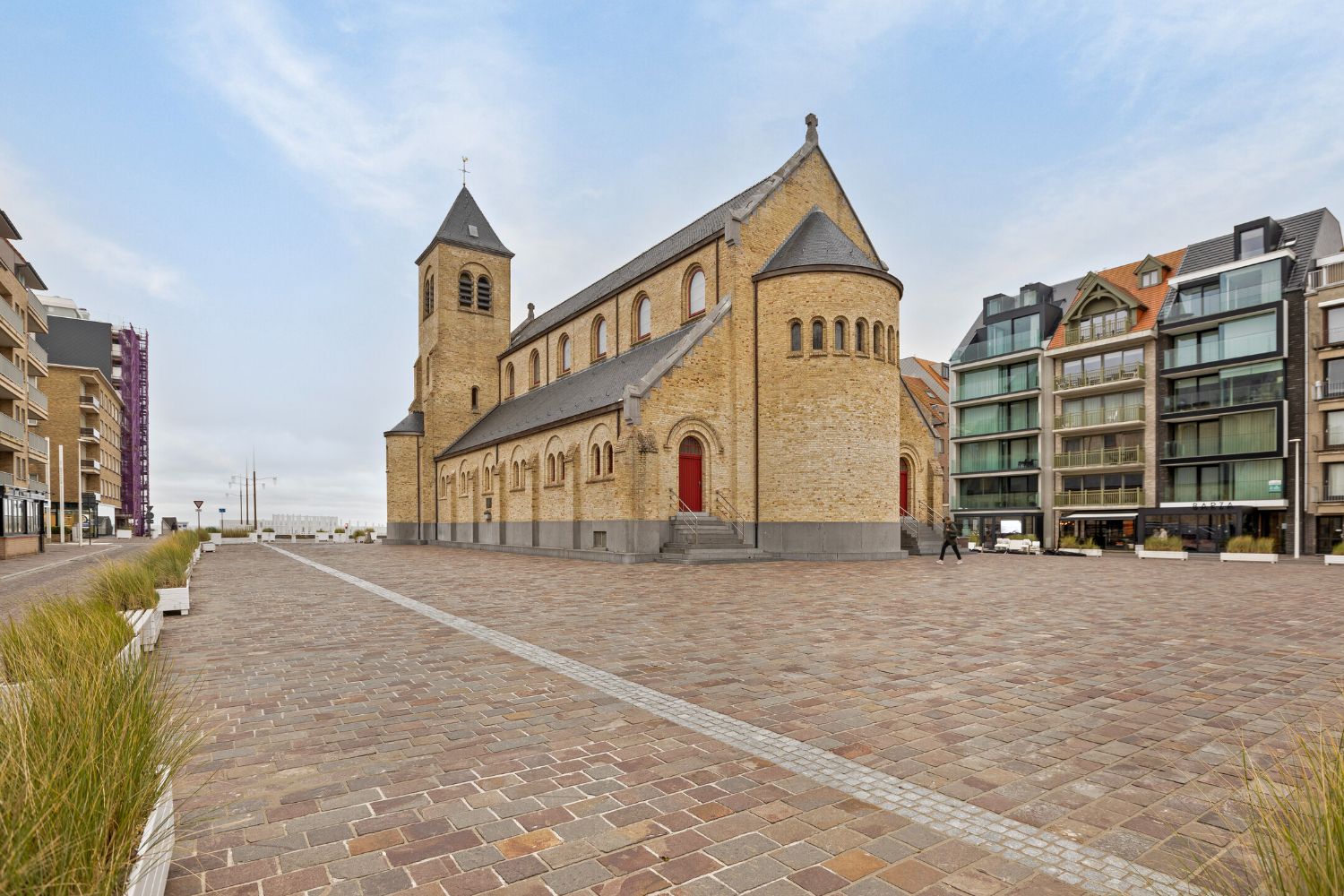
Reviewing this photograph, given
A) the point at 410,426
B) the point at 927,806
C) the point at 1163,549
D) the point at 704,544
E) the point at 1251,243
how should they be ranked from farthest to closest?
the point at 410,426
the point at 1251,243
the point at 1163,549
the point at 704,544
the point at 927,806

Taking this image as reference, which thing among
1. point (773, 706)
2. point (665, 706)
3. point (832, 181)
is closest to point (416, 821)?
point (665, 706)

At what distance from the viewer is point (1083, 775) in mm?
4258

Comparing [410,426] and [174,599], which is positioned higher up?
[410,426]

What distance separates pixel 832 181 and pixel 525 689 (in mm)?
25955

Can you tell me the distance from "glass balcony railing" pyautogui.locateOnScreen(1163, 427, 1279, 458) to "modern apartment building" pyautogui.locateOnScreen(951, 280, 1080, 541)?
248 inches

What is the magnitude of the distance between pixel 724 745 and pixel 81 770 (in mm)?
3474

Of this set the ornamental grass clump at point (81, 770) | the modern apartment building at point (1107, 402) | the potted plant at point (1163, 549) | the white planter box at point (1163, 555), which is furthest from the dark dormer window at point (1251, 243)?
the ornamental grass clump at point (81, 770)

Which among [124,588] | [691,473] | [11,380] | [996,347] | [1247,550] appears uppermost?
[996,347]

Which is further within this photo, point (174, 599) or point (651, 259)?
point (651, 259)

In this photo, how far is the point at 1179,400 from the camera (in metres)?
33.7

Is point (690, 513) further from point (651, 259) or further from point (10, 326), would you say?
point (10, 326)

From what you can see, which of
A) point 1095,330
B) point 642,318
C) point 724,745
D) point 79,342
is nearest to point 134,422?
point 79,342

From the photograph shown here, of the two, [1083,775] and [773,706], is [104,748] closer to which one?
[773,706]

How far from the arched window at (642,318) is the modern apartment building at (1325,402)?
28.2m
